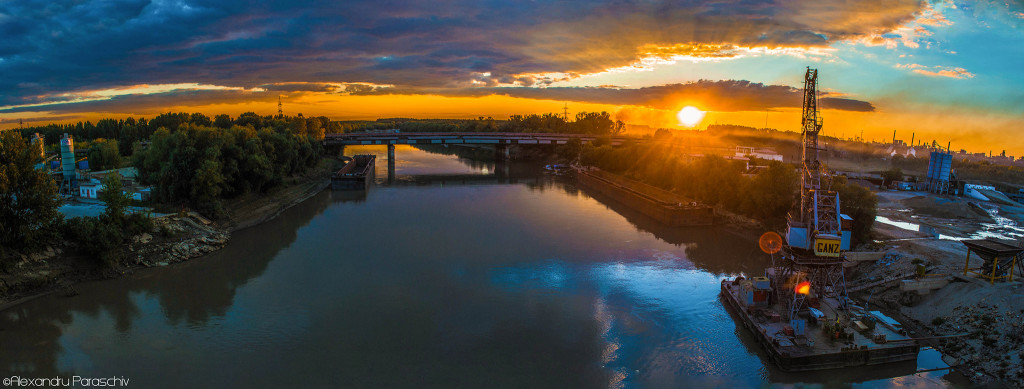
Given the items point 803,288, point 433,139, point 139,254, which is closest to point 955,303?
point 803,288

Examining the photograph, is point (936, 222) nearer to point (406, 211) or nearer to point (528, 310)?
point (528, 310)

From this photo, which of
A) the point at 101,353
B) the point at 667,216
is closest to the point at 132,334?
the point at 101,353

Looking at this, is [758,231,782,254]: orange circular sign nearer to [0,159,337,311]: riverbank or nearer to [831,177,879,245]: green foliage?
[831,177,879,245]: green foliage

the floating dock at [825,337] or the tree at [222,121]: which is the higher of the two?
the tree at [222,121]

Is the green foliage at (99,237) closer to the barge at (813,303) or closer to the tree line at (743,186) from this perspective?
the barge at (813,303)

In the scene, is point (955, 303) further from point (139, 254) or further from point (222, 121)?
point (222, 121)

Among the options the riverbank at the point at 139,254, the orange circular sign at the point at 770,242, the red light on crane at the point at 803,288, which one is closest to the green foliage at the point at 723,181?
the orange circular sign at the point at 770,242
